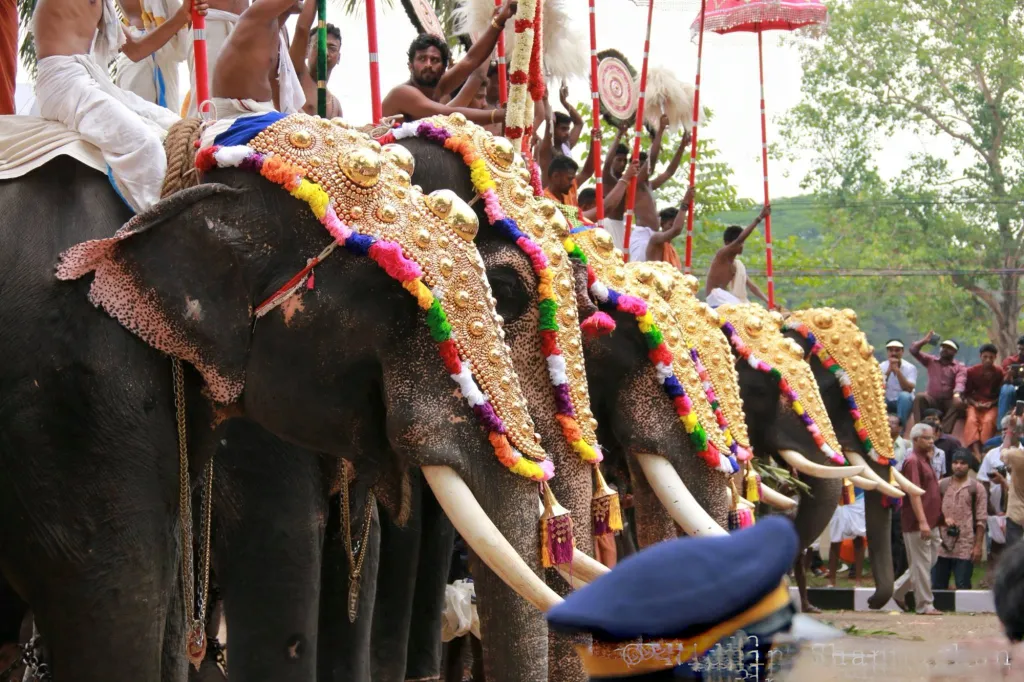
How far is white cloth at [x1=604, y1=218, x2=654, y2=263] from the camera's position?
9.75 meters

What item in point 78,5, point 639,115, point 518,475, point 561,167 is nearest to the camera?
point 518,475

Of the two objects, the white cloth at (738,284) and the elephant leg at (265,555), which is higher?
the white cloth at (738,284)

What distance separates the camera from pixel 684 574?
6.07 feet

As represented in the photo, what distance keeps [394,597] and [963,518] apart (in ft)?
29.6

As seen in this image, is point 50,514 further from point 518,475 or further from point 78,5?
point 78,5

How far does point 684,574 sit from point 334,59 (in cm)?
623

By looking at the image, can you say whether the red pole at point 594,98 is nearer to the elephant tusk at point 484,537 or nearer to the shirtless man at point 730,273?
the shirtless man at point 730,273

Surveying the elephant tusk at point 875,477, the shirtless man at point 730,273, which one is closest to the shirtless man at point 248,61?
the shirtless man at point 730,273

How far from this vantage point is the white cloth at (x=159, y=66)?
5.90 m

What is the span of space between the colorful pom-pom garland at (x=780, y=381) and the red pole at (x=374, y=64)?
3139mm

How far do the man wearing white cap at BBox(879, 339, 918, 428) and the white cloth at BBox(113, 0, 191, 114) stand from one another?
11329mm

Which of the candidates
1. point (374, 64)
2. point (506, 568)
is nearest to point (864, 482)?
point (374, 64)

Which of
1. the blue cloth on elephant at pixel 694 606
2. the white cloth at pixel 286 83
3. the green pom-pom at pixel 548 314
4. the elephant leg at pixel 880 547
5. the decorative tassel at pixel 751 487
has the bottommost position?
the elephant leg at pixel 880 547

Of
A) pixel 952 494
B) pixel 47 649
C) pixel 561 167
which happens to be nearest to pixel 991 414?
pixel 952 494
